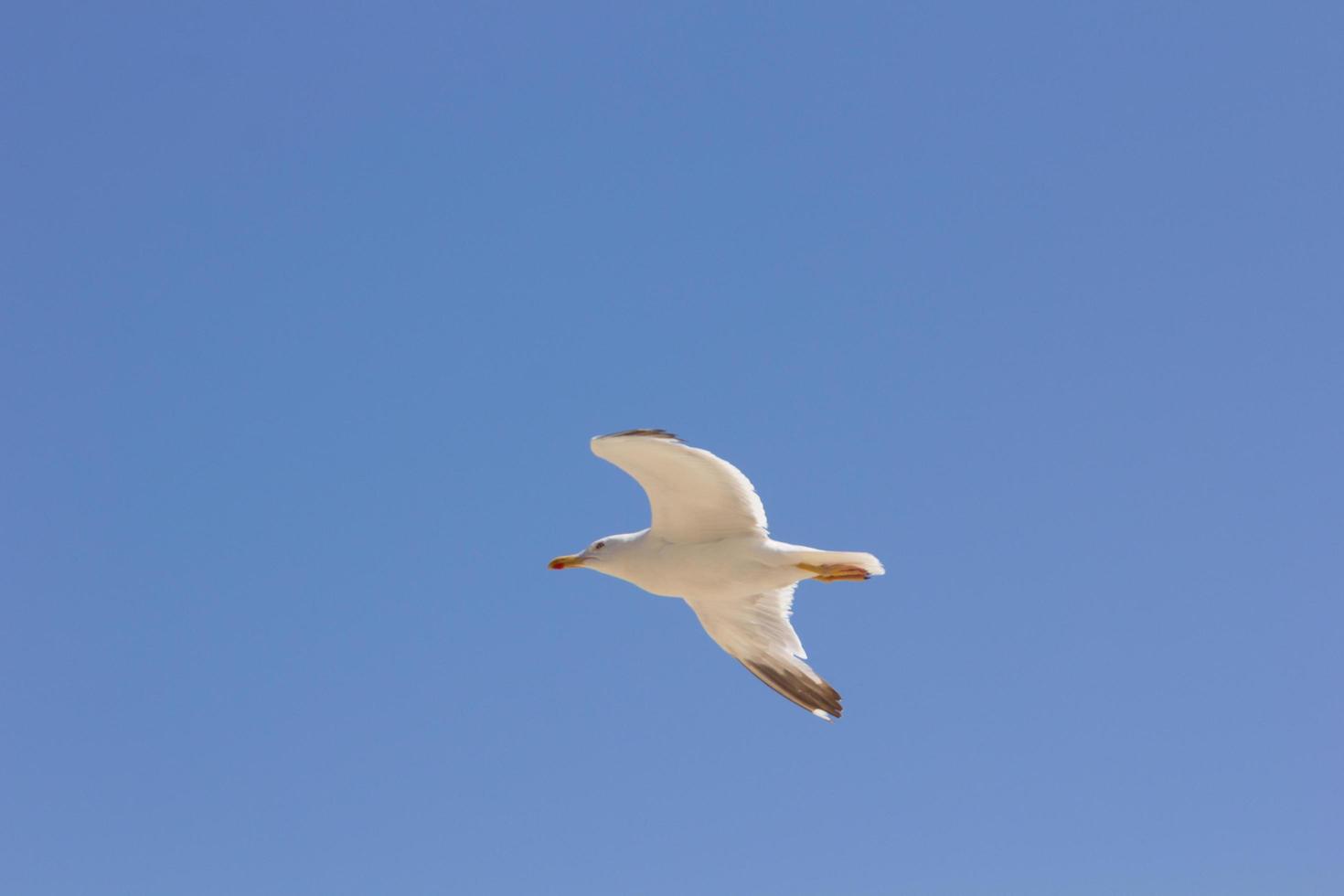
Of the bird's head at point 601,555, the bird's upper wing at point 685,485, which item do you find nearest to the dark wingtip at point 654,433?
the bird's upper wing at point 685,485

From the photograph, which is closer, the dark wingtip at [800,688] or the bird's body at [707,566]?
the bird's body at [707,566]

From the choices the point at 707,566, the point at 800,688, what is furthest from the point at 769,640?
the point at 707,566

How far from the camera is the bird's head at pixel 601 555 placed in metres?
14.0

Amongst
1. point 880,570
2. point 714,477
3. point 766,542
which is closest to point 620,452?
point 714,477

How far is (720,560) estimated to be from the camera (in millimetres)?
13312

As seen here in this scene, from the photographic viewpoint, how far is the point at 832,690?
14430 millimetres

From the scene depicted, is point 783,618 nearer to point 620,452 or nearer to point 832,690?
point 832,690

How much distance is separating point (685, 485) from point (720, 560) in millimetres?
841

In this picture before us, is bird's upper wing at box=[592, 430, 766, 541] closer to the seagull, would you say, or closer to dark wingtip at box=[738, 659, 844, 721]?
the seagull

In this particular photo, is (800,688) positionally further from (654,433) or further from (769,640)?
(654,433)

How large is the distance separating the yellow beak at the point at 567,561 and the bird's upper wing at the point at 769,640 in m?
1.20

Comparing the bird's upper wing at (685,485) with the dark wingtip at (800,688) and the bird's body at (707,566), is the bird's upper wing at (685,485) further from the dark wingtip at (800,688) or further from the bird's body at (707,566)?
the dark wingtip at (800,688)

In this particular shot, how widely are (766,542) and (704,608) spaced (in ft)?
4.76

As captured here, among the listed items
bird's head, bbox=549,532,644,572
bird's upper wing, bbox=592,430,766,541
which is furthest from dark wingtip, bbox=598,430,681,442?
bird's head, bbox=549,532,644,572
